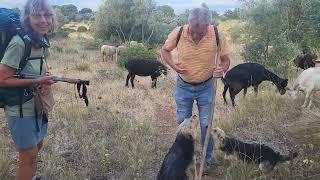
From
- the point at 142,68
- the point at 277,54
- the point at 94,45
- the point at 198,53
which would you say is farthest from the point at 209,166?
the point at 94,45

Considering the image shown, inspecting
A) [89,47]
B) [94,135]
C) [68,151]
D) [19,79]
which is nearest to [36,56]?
[19,79]

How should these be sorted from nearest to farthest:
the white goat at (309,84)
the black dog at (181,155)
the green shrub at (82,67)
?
the black dog at (181,155), the white goat at (309,84), the green shrub at (82,67)

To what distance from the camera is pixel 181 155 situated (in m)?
5.77

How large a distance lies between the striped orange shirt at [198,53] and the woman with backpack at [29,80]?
75.6 inches

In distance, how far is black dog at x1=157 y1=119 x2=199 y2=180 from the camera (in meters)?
5.48

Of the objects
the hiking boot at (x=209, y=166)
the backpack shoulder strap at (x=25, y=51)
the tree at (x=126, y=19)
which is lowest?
the tree at (x=126, y=19)

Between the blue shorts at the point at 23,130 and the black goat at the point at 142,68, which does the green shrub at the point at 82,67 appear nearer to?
the black goat at the point at 142,68

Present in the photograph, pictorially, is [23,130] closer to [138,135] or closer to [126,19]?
[138,135]

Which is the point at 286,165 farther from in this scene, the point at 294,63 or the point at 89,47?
the point at 89,47

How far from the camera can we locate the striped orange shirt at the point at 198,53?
19.9 ft

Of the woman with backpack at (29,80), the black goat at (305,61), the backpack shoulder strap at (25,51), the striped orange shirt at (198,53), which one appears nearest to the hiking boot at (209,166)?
the striped orange shirt at (198,53)

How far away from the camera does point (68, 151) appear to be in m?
7.17

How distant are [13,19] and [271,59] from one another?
11.2 m

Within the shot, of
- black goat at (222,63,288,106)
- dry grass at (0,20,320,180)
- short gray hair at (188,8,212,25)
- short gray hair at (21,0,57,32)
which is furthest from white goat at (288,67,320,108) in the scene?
short gray hair at (21,0,57,32)
